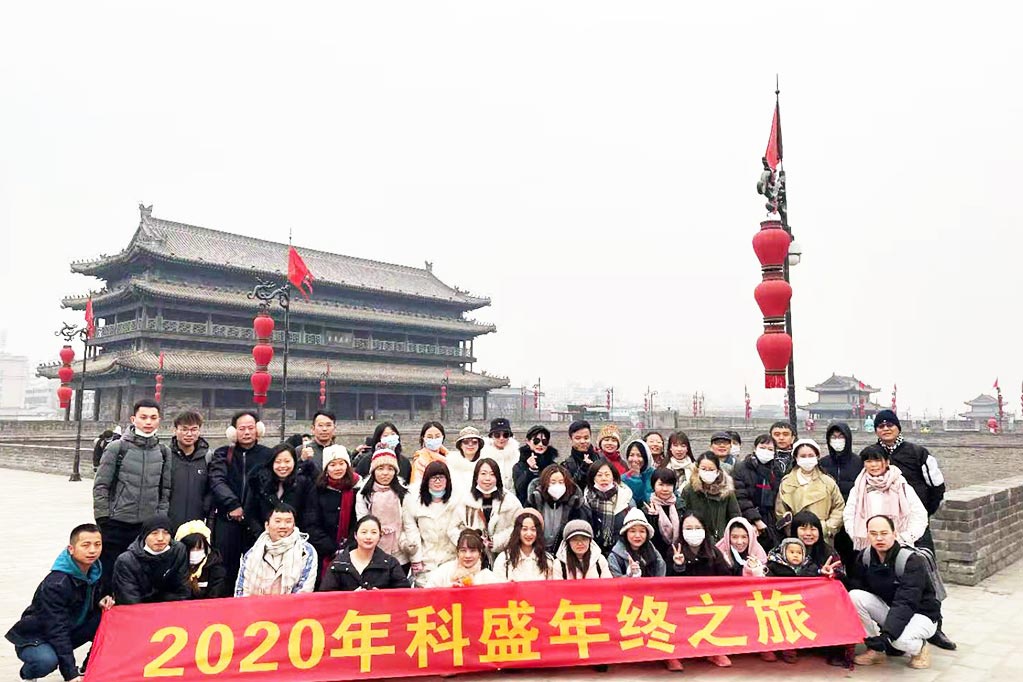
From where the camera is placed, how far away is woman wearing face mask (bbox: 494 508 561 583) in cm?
495

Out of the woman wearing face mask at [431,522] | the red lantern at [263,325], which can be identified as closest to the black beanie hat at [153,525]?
the woman wearing face mask at [431,522]

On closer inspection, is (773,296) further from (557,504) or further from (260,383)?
(260,383)

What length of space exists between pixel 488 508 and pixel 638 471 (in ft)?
5.61

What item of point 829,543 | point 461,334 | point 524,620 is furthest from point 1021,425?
point 524,620

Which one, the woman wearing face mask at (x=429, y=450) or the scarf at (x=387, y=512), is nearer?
the scarf at (x=387, y=512)

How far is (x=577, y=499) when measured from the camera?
17.9 ft

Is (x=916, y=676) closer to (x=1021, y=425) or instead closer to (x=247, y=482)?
(x=247, y=482)

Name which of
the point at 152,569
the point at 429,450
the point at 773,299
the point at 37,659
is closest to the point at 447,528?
the point at 429,450

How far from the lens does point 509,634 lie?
15.4 feet

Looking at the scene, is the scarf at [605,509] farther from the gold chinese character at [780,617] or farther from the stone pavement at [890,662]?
the gold chinese character at [780,617]

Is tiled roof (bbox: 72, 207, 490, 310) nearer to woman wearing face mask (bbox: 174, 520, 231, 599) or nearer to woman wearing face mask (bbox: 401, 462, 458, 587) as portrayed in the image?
woman wearing face mask (bbox: 174, 520, 231, 599)

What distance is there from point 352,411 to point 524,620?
108 ft

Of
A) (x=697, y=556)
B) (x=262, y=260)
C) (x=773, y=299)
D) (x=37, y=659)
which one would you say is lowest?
(x=37, y=659)

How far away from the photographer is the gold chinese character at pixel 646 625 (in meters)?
4.78
